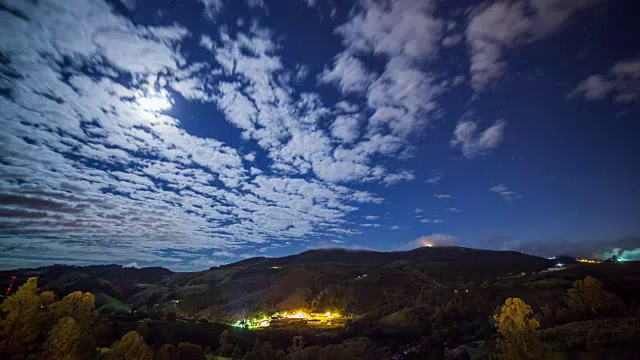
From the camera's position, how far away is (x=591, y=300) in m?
90.9

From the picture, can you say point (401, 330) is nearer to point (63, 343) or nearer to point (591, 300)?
point (591, 300)

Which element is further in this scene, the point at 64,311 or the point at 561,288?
the point at 561,288

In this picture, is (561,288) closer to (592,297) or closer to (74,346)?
(592,297)

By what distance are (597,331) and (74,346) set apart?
98.5m

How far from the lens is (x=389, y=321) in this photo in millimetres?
146125

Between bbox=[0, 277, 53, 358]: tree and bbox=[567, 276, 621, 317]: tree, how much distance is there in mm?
131234

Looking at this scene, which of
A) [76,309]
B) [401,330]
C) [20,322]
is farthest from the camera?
[401,330]

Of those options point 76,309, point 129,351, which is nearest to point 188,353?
point 76,309

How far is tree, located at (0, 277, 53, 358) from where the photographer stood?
158 feet

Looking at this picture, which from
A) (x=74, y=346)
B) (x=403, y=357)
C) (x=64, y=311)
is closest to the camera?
(x=74, y=346)

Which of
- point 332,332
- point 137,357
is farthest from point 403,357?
point 137,357

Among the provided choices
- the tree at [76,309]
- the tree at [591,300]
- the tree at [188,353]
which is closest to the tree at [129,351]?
the tree at [76,309]

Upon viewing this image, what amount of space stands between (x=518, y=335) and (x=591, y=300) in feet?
190

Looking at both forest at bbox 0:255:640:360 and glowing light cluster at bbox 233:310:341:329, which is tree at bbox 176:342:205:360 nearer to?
forest at bbox 0:255:640:360
